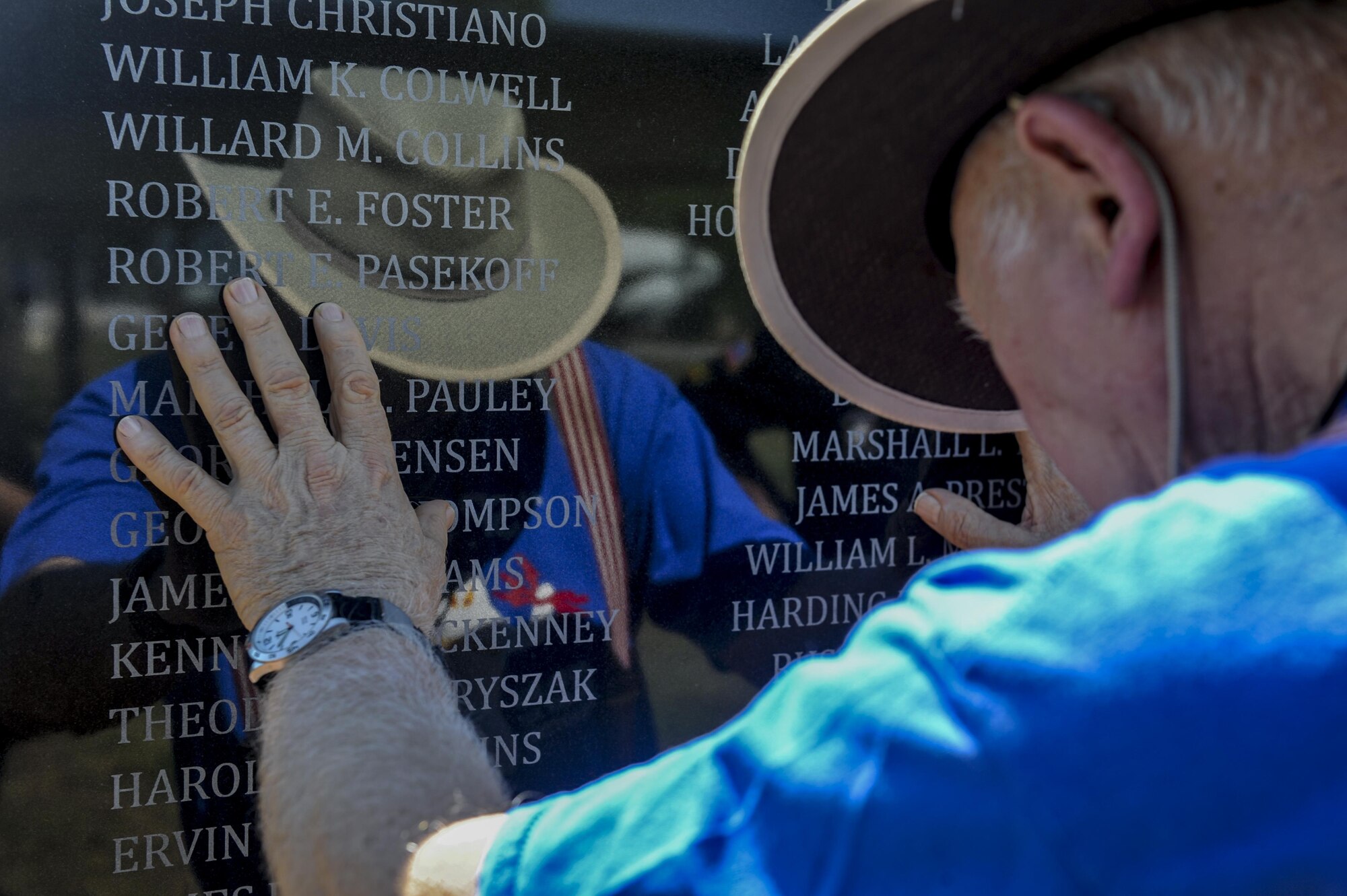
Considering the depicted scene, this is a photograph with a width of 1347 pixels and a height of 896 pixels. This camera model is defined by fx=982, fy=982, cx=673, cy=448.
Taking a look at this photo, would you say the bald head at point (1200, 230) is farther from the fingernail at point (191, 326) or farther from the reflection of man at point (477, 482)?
the fingernail at point (191, 326)

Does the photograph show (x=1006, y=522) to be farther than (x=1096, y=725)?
Yes

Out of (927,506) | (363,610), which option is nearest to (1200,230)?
(363,610)

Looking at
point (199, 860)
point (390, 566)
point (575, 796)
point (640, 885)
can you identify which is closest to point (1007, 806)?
point (640, 885)

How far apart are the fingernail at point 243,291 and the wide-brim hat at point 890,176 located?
102 centimetres

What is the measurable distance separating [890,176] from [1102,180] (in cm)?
38

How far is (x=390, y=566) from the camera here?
69.8 inches

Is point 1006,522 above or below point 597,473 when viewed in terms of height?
below

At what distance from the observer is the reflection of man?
1817mm

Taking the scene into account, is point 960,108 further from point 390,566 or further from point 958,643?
point 390,566

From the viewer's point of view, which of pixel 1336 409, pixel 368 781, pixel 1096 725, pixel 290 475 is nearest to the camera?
pixel 1096 725

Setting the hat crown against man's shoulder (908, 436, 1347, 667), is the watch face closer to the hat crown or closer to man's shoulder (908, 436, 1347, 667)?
the hat crown

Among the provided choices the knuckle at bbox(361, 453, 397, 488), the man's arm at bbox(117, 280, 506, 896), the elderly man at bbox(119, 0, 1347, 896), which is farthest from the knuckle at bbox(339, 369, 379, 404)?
the elderly man at bbox(119, 0, 1347, 896)

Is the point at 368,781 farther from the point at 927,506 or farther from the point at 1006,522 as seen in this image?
the point at 1006,522

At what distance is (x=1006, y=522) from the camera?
237 centimetres
